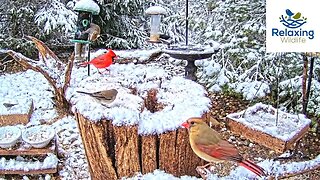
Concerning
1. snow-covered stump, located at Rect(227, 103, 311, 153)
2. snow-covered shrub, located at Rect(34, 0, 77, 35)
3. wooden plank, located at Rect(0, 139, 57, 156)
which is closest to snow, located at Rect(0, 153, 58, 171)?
wooden plank, located at Rect(0, 139, 57, 156)

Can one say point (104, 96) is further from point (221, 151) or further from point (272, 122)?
point (272, 122)

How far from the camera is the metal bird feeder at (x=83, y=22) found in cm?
345

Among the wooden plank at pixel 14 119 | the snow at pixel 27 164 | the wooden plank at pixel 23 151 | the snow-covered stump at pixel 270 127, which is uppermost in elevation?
the snow-covered stump at pixel 270 127

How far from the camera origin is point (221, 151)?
1795 mm

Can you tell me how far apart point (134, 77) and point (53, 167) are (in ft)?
3.21

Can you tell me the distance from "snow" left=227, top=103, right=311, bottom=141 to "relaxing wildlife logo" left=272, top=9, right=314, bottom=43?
0.72 meters

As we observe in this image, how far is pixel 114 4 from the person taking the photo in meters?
6.79

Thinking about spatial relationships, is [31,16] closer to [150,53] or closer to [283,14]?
[150,53]

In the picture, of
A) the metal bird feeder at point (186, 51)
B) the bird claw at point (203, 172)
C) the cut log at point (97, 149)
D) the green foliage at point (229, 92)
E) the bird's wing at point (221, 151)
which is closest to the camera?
the bird's wing at point (221, 151)

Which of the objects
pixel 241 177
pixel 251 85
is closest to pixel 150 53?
pixel 251 85

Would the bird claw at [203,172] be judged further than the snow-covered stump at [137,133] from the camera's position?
No

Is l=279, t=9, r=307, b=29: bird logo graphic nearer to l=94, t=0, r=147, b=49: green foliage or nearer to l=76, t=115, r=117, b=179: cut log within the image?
l=76, t=115, r=117, b=179: cut log

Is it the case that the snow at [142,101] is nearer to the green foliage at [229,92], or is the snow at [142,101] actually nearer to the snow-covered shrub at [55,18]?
the green foliage at [229,92]

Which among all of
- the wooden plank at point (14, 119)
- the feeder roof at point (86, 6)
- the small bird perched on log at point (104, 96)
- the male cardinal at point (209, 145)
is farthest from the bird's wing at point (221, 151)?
the wooden plank at point (14, 119)
